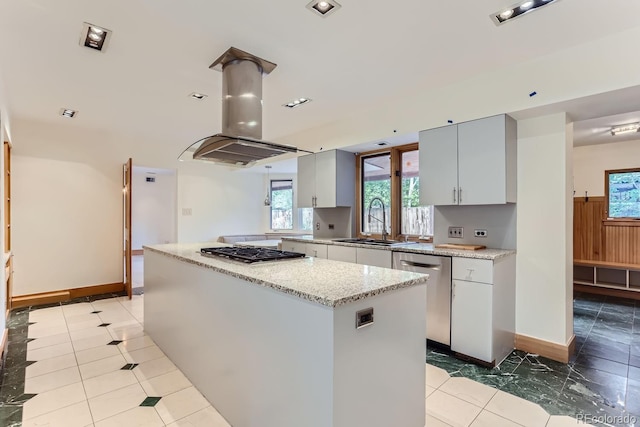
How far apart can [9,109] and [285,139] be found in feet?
11.6

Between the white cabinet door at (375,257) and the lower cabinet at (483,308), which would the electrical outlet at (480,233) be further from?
the white cabinet door at (375,257)

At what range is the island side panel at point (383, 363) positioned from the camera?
1300 millimetres

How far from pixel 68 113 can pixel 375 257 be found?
168 inches

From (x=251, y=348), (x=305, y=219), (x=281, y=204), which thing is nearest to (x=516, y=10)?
(x=251, y=348)

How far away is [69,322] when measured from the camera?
3.66 m

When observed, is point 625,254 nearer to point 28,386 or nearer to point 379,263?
point 379,263

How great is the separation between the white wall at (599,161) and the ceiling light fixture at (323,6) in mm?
5279

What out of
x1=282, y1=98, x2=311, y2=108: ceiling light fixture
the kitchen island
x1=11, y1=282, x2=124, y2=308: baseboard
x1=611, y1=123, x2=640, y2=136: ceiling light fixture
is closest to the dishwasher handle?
the kitchen island

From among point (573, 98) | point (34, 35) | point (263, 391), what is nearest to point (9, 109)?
point (34, 35)

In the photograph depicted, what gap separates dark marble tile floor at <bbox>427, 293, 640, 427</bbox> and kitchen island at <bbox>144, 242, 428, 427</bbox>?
1.05m

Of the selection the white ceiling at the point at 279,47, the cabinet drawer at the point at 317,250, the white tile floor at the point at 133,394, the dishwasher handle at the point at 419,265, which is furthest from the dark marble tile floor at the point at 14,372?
the dishwasher handle at the point at 419,265

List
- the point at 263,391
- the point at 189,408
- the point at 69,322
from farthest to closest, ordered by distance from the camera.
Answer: the point at 69,322 < the point at 189,408 < the point at 263,391

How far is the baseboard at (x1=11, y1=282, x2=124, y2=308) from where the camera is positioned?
418cm

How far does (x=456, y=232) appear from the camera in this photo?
11.1 feet
